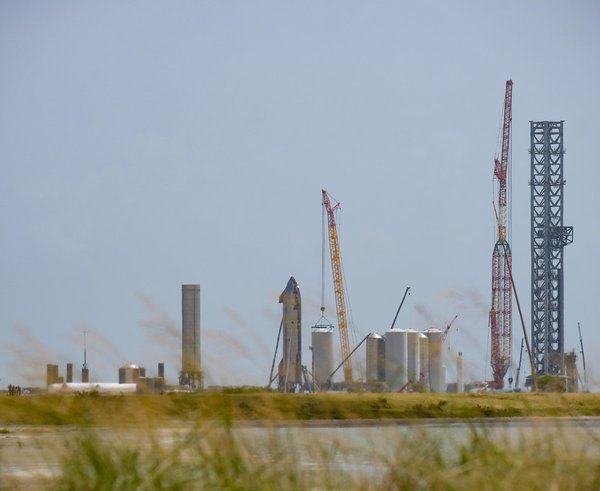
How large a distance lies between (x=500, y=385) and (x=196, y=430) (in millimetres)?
115755

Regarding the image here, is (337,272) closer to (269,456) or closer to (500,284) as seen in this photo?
(500,284)

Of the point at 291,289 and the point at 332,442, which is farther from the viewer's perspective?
the point at 291,289

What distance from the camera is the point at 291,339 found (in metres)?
115

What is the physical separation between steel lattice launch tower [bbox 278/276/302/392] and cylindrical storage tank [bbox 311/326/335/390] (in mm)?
1444

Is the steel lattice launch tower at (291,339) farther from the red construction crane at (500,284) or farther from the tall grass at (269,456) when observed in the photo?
the tall grass at (269,456)

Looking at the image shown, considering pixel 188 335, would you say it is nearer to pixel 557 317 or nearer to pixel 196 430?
pixel 557 317

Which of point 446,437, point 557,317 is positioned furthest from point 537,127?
point 446,437

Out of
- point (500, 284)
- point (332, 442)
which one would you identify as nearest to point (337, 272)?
point (500, 284)

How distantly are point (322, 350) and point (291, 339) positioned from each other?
3.69m

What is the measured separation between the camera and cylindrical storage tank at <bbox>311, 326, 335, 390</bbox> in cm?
11250

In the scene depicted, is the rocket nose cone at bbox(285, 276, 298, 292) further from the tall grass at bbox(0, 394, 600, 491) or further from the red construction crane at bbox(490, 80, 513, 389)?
the tall grass at bbox(0, 394, 600, 491)

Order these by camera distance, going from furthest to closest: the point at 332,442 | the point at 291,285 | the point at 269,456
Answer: the point at 291,285
the point at 332,442
the point at 269,456

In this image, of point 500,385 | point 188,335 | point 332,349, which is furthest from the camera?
point 500,385

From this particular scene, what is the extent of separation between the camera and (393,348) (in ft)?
367
